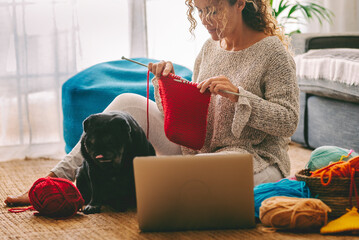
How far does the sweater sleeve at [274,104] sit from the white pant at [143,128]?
1.05 ft

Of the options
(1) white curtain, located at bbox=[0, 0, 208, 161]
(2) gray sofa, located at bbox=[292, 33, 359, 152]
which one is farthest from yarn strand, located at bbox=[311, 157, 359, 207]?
(1) white curtain, located at bbox=[0, 0, 208, 161]

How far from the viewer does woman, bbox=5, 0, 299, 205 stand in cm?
150

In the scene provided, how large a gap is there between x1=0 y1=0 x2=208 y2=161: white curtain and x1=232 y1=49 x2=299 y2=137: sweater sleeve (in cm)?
168

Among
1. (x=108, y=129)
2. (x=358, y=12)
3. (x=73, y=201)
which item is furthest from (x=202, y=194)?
(x=358, y=12)

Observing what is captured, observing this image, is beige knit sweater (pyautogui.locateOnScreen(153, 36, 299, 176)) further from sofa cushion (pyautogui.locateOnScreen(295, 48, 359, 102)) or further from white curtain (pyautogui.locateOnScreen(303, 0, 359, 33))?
white curtain (pyautogui.locateOnScreen(303, 0, 359, 33))

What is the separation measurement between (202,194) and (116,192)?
40 centimetres

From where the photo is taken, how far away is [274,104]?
4.92 feet

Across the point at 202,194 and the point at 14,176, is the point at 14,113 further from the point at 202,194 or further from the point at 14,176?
the point at 202,194

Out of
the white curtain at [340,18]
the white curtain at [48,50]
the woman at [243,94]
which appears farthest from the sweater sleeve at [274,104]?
the white curtain at [340,18]

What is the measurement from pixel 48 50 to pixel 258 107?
5.90 ft

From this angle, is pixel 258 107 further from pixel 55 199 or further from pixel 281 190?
pixel 55 199

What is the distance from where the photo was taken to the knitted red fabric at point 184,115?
5.28 feet

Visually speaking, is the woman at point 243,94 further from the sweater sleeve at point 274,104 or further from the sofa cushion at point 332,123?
the sofa cushion at point 332,123

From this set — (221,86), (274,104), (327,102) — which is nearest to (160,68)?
(221,86)
